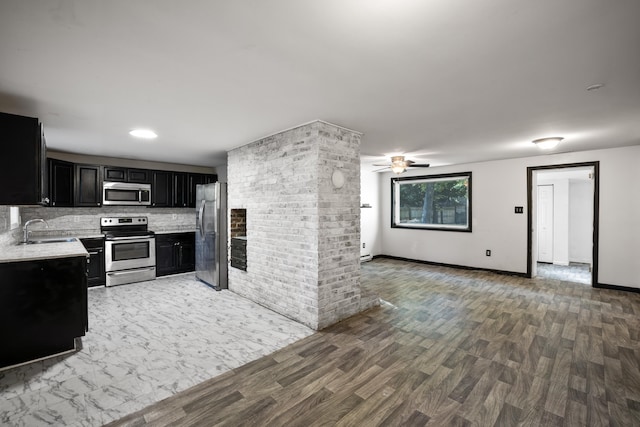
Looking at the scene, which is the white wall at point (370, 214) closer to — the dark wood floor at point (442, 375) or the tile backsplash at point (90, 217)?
the dark wood floor at point (442, 375)

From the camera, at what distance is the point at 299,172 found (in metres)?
3.38

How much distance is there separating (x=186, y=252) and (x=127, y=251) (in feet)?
3.50

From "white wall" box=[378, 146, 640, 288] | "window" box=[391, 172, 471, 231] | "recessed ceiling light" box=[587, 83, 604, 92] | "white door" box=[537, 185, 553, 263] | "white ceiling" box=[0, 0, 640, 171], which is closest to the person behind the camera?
"white ceiling" box=[0, 0, 640, 171]

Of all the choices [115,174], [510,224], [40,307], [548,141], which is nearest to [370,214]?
[510,224]

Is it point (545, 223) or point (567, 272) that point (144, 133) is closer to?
point (567, 272)

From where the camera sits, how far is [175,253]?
18.9 feet

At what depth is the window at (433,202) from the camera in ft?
21.4

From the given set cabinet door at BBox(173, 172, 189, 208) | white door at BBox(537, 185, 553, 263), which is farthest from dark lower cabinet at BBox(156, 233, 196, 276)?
white door at BBox(537, 185, 553, 263)

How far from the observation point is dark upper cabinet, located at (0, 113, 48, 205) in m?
2.54

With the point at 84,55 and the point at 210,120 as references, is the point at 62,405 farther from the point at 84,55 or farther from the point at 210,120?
the point at 210,120

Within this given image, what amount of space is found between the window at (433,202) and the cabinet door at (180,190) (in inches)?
197

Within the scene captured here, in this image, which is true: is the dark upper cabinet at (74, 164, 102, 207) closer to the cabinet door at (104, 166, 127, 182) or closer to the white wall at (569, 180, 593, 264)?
the cabinet door at (104, 166, 127, 182)

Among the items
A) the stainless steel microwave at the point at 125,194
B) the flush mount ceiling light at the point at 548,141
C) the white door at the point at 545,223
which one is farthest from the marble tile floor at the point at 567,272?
the stainless steel microwave at the point at 125,194

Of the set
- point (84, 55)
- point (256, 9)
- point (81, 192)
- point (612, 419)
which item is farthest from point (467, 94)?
point (81, 192)
